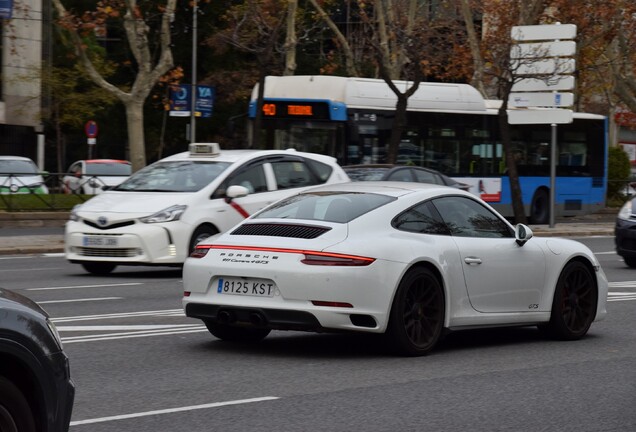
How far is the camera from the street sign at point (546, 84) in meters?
32.9

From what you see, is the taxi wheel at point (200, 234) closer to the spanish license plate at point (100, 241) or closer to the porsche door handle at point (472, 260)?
the spanish license plate at point (100, 241)

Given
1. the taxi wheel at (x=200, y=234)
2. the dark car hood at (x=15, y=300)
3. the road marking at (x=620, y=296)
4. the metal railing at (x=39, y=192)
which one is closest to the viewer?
the dark car hood at (x=15, y=300)

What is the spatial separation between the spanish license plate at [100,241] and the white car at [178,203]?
12mm

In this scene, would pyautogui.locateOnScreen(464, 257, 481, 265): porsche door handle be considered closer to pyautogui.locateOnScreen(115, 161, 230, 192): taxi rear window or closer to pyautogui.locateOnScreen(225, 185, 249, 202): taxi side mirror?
pyautogui.locateOnScreen(225, 185, 249, 202): taxi side mirror

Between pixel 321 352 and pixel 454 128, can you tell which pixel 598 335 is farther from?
pixel 454 128

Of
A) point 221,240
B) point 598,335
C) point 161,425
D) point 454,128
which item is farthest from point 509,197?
point 161,425

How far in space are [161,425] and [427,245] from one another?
3.38 meters

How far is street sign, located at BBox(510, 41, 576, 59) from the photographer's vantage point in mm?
32688

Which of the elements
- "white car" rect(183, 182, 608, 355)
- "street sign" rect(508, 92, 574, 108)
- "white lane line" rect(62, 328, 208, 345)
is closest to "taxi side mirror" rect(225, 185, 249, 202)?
"white lane line" rect(62, 328, 208, 345)

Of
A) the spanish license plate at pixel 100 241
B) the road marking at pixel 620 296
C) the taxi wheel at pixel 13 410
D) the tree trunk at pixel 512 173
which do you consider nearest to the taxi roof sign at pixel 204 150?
the spanish license plate at pixel 100 241

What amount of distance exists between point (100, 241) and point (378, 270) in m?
7.99

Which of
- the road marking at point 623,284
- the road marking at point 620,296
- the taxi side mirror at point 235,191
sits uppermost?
the taxi side mirror at point 235,191

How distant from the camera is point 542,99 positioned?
33.6 m

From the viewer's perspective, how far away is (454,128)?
34781 millimetres
